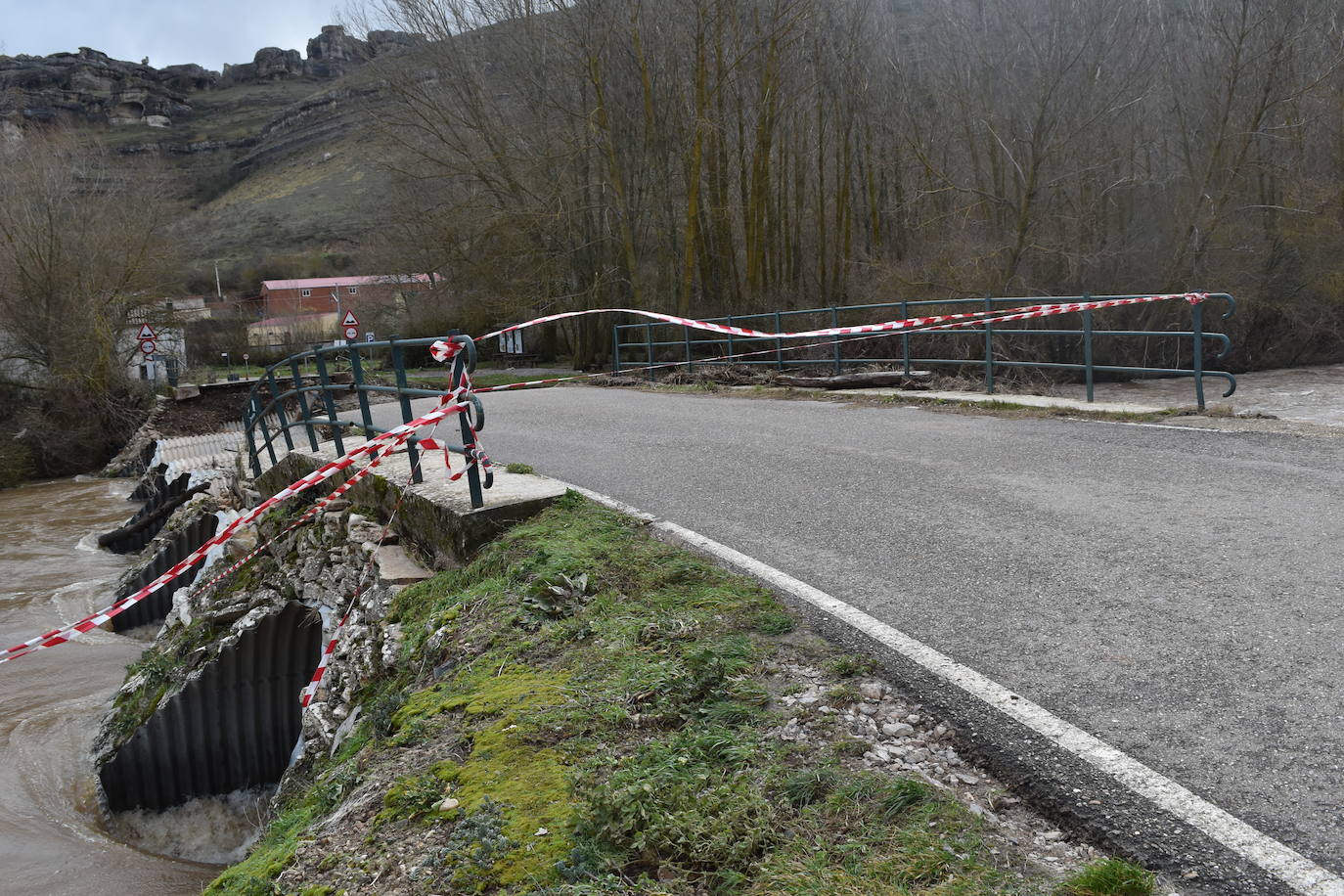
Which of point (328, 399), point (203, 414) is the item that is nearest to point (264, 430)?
point (328, 399)

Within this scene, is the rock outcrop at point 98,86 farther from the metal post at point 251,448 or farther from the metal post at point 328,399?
the metal post at point 328,399

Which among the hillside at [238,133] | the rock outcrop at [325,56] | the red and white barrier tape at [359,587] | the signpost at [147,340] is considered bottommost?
the red and white barrier tape at [359,587]

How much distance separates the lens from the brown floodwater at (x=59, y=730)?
6324mm

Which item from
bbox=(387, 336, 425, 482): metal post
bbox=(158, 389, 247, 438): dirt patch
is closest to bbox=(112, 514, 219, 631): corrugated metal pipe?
bbox=(387, 336, 425, 482): metal post

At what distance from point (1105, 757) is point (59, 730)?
9965 millimetres

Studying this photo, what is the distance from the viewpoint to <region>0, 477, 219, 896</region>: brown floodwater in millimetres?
6324

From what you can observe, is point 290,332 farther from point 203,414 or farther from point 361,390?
point 361,390

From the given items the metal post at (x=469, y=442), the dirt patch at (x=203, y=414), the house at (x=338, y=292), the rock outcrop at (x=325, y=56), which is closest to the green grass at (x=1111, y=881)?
the metal post at (x=469, y=442)

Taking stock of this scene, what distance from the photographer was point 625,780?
109 inches

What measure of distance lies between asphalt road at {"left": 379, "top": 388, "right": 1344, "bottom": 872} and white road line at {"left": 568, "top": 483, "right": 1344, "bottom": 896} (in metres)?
0.06

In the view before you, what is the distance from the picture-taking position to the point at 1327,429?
25.2 ft

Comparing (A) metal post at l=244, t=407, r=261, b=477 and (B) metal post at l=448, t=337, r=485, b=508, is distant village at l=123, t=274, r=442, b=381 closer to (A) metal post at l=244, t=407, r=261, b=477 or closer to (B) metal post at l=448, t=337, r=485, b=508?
(A) metal post at l=244, t=407, r=261, b=477

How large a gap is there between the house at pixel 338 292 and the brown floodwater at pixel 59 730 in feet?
57.5

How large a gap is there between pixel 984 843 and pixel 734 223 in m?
25.5
